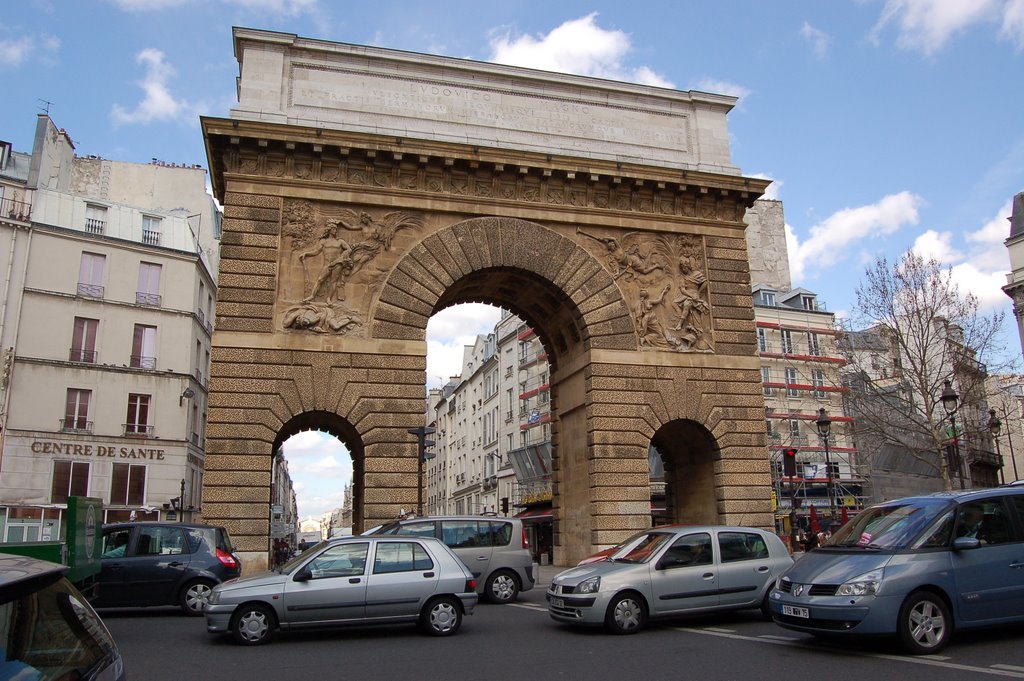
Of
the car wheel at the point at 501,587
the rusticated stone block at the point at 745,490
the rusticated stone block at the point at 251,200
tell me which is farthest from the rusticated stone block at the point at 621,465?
the rusticated stone block at the point at 251,200

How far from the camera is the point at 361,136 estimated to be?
2194cm

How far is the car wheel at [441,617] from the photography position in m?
11.3

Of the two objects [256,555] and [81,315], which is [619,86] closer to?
[256,555]

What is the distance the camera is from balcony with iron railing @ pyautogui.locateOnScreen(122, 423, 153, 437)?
35.0 meters

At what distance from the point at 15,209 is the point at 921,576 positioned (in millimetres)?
37354

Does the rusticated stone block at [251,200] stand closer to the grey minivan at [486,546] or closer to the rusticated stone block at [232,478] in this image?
the rusticated stone block at [232,478]

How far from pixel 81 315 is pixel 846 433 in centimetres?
4063

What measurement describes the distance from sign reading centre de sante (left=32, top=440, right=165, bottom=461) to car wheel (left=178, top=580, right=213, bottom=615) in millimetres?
22279

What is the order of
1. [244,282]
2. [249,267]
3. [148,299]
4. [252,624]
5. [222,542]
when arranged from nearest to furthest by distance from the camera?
[252,624] < [222,542] < [244,282] < [249,267] < [148,299]

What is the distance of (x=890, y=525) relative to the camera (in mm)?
10047

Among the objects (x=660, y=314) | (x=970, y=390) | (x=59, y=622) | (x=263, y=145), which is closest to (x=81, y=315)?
(x=263, y=145)

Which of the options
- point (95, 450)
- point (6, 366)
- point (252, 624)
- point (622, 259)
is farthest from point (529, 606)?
point (6, 366)

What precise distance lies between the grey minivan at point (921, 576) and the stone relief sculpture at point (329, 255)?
1456 cm

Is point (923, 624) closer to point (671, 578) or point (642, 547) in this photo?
point (671, 578)
